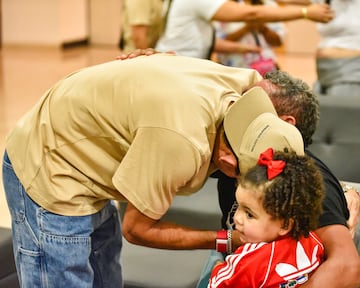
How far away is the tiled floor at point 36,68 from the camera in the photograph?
650 centimetres

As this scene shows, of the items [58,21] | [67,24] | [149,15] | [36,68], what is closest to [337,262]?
[149,15]

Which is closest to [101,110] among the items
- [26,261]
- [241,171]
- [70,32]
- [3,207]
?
[241,171]

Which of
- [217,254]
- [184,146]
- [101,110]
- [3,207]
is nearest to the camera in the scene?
[184,146]

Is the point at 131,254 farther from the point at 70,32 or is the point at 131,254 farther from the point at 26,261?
the point at 70,32

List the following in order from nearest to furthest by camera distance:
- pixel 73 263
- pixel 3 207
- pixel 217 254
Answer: pixel 73 263 < pixel 217 254 < pixel 3 207

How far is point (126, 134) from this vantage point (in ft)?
5.78

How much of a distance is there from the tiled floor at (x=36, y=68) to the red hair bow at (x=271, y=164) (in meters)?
4.03

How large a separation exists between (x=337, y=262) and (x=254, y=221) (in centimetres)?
26

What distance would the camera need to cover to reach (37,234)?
76.2 inches

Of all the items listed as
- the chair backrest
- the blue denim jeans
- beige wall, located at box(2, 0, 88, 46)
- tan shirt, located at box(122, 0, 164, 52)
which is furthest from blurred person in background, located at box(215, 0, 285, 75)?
beige wall, located at box(2, 0, 88, 46)

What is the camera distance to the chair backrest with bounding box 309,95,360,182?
3.09 metres

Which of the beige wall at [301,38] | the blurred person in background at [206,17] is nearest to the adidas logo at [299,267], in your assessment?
the blurred person in background at [206,17]

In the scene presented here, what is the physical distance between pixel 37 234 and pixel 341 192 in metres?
0.85

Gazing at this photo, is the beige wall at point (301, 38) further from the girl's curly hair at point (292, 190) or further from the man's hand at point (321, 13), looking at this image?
the girl's curly hair at point (292, 190)
